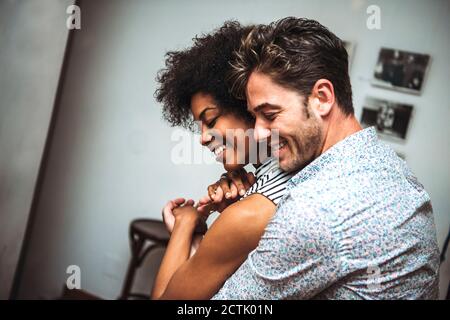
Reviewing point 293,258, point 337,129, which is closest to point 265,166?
point 337,129

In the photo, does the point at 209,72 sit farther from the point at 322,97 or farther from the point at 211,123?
the point at 322,97

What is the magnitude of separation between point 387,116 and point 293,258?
2.43m

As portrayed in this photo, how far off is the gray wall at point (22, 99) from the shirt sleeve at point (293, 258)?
1816 mm

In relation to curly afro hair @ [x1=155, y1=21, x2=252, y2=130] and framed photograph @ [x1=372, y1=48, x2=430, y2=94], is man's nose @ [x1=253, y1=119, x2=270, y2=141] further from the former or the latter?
framed photograph @ [x1=372, y1=48, x2=430, y2=94]

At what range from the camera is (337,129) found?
1.17 metres

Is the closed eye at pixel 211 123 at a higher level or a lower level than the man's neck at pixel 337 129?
lower

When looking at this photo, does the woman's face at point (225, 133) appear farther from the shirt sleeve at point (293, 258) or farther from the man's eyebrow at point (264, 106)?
the shirt sleeve at point (293, 258)

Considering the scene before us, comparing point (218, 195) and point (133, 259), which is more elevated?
point (218, 195)

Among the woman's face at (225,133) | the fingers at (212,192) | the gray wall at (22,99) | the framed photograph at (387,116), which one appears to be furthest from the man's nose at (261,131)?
the framed photograph at (387,116)

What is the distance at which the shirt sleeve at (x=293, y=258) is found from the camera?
0.88 meters

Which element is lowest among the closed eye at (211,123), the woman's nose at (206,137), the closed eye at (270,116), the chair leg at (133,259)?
the chair leg at (133,259)

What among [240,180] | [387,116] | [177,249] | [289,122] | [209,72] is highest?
[387,116]

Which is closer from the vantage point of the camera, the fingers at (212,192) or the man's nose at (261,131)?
the man's nose at (261,131)

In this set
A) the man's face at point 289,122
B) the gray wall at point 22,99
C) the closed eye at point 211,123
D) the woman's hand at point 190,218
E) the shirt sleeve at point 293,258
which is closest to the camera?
the shirt sleeve at point 293,258
